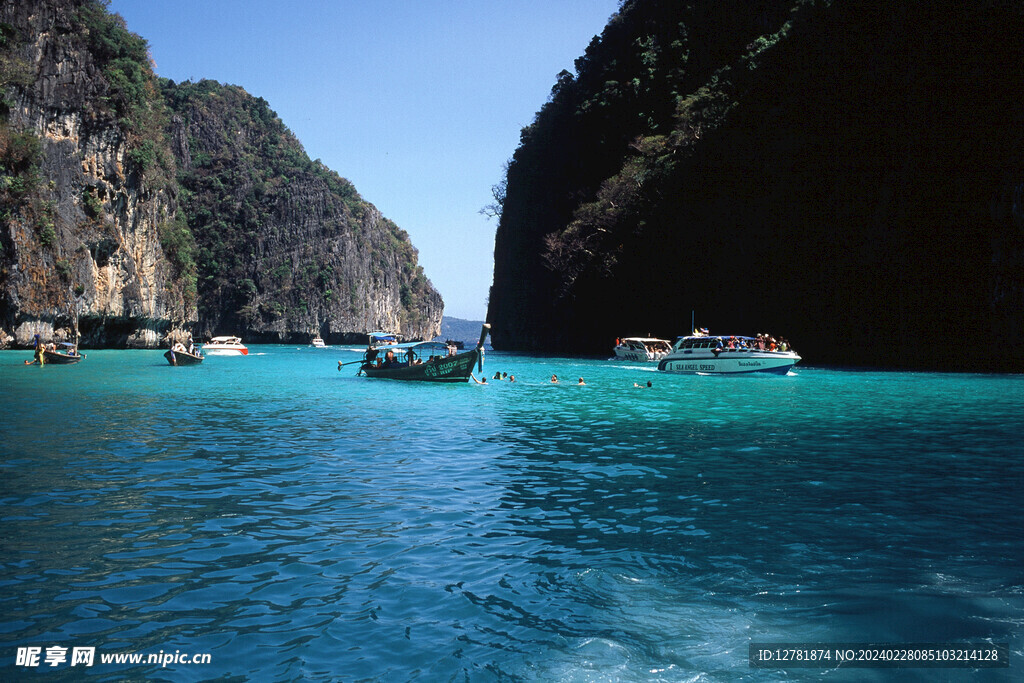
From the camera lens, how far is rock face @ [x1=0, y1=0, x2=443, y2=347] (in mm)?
53719

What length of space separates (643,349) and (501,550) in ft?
143

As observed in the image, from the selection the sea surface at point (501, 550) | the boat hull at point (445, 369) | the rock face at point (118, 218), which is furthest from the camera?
the rock face at point (118, 218)

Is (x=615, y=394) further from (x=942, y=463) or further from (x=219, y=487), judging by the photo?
(x=219, y=487)

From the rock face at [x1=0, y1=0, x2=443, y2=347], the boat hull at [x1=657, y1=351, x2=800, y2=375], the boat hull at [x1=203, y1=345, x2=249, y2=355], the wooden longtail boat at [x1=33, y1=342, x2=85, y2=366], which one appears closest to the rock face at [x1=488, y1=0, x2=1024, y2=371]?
the boat hull at [x1=657, y1=351, x2=800, y2=375]

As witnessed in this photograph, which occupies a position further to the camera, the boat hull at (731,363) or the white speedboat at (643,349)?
the white speedboat at (643,349)

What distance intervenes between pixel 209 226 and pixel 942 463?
139 m

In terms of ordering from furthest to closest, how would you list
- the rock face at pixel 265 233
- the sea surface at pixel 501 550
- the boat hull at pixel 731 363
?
the rock face at pixel 265 233 → the boat hull at pixel 731 363 → the sea surface at pixel 501 550

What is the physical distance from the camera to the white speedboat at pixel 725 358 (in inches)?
1371

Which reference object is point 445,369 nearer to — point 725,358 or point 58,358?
point 725,358

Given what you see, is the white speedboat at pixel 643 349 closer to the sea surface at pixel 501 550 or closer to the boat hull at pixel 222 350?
the sea surface at pixel 501 550

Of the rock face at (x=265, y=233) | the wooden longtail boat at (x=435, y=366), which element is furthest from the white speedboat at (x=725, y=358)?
the rock face at (x=265, y=233)

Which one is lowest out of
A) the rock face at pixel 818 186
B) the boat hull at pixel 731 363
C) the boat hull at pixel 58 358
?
the boat hull at pixel 58 358

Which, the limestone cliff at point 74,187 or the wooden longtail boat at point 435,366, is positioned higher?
the limestone cliff at point 74,187

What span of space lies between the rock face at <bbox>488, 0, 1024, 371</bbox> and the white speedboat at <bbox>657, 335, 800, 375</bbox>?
8195 mm
